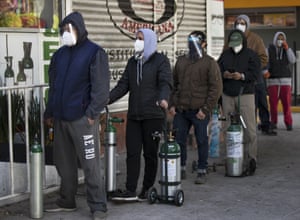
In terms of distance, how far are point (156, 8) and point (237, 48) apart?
2217 mm

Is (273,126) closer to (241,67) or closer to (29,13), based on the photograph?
(241,67)

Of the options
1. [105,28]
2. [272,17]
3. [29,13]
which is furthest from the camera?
[272,17]

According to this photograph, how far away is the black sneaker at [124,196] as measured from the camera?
7035mm

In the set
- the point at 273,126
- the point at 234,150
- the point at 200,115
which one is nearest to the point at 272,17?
the point at 273,126

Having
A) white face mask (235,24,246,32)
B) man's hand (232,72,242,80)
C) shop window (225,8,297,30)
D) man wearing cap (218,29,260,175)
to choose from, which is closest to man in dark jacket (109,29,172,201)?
man's hand (232,72,242,80)

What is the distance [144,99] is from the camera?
22.9ft

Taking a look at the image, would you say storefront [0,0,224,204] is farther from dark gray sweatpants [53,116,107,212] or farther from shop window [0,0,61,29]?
dark gray sweatpants [53,116,107,212]

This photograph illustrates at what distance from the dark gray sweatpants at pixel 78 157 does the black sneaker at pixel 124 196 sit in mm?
447

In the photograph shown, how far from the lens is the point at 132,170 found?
23.3ft

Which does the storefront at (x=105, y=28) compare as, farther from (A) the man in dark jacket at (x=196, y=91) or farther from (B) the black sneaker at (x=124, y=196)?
(A) the man in dark jacket at (x=196, y=91)

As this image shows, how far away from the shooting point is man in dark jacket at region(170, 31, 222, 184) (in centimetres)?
790

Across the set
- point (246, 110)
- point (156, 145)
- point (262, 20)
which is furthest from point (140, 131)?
point (262, 20)

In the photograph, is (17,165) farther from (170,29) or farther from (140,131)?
(170,29)

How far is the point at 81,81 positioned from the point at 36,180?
39.5 inches
